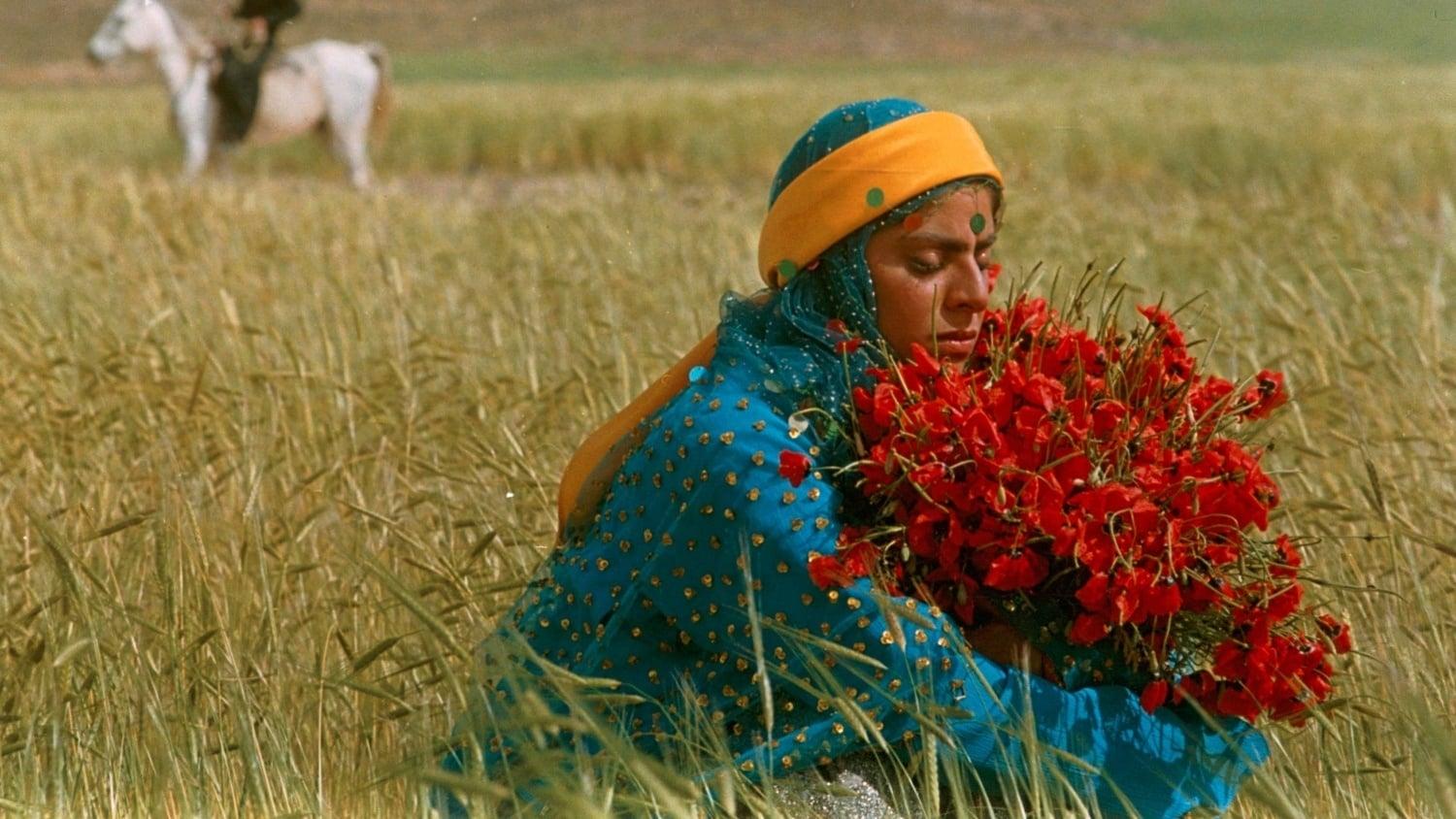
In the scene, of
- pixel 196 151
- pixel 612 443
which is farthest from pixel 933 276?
pixel 196 151

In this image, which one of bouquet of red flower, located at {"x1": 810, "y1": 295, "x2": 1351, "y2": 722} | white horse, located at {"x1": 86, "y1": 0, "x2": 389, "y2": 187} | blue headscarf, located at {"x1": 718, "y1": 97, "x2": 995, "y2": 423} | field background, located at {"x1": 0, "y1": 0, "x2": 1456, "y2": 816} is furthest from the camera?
white horse, located at {"x1": 86, "y1": 0, "x2": 389, "y2": 187}

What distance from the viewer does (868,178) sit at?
7.49ft

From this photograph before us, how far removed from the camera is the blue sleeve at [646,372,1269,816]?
2098 mm

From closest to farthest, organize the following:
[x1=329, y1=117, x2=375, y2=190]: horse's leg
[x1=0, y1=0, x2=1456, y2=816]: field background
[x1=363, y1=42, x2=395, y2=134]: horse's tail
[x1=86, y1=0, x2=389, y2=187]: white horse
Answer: [x1=0, y1=0, x2=1456, y2=816]: field background, [x1=86, y1=0, x2=389, y2=187]: white horse, [x1=363, y1=42, x2=395, y2=134]: horse's tail, [x1=329, y1=117, x2=375, y2=190]: horse's leg

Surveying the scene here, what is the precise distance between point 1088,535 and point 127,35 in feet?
48.4

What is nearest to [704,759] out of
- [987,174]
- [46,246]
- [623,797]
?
[623,797]

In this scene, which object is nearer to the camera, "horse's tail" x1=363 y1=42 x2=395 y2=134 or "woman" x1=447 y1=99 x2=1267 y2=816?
"woman" x1=447 y1=99 x2=1267 y2=816

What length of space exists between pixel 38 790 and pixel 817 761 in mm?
889

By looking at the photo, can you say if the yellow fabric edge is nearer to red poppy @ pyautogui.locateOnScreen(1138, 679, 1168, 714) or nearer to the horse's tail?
red poppy @ pyautogui.locateOnScreen(1138, 679, 1168, 714)

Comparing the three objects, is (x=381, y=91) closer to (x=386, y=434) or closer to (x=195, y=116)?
(x=195, y=116)

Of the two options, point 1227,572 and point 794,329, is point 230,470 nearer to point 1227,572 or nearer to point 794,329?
point 794,329

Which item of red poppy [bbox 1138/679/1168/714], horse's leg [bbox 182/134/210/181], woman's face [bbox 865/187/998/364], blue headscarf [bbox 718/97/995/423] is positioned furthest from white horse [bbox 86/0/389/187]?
red poppy [bbox 1138/679/1168/714]

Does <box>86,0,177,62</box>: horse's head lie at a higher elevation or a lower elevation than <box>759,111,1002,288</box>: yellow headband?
higher

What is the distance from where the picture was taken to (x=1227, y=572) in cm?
215
